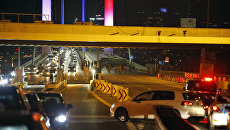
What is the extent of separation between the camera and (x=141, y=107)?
614 inches

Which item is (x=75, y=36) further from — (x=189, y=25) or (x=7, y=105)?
(x=7, y=105)

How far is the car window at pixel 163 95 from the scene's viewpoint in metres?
15.7

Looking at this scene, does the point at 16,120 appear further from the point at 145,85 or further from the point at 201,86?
the point at 145,85

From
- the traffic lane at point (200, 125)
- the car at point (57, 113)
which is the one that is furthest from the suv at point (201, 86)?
the car at point (57, 113)

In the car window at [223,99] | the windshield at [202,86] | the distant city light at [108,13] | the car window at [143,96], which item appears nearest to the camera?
the car window at [223,99]

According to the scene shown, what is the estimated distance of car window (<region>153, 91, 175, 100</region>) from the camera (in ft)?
51.5

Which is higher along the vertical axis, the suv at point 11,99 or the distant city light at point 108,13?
the distant city light at point 108,13

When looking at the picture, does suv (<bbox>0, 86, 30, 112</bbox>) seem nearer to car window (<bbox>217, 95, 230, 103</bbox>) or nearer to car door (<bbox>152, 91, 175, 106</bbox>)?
car window (<bbox>217, 95, 230, 103</bbox>)

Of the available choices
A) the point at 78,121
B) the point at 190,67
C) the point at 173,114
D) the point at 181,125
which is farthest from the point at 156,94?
the point at 190,67

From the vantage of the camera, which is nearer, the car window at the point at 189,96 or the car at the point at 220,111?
the car at the point at 220,111

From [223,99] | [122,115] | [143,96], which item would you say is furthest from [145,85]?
[223,99]

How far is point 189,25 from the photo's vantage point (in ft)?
140

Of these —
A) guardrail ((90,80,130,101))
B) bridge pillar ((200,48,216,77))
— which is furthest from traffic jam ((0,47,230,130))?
bridge pillar ((200,48,216,77))

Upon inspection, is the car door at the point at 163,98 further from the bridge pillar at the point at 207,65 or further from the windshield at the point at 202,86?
the bridge pillar at the point at 207,65
